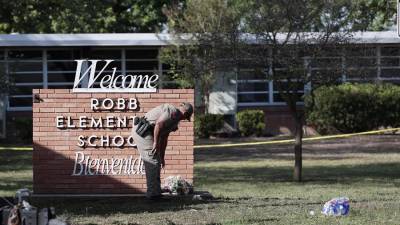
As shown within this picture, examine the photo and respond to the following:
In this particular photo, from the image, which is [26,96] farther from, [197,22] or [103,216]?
[103,216]

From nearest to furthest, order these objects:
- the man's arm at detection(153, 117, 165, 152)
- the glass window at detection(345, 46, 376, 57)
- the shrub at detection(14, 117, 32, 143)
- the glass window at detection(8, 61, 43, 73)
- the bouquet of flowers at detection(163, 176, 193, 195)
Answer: the man's arm at detection(153, 117, 165, 152), the bouquet of flowers at detection(163, 176, 193, 195), the glass window at detection(345, 46, 376, 57), the shrub at detection(14, 117, 32, 143), the glass window at detection(8, 61, 43, 73)

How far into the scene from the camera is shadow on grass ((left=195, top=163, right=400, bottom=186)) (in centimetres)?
1641

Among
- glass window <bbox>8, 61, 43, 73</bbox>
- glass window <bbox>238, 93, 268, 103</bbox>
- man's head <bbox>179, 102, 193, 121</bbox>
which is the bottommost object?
man's head <bbox>179, 102, 193, 121</bbox>

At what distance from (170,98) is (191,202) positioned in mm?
1863

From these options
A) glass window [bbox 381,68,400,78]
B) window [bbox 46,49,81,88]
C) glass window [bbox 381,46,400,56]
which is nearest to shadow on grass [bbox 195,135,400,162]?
glass window [bbox 381,68,400,78]

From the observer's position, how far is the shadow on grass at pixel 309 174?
53.8 feet

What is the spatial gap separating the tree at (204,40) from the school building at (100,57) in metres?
1.24

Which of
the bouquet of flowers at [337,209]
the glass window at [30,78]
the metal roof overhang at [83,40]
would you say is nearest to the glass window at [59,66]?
the glass window at [30,78]

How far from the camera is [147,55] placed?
30469 millimetres

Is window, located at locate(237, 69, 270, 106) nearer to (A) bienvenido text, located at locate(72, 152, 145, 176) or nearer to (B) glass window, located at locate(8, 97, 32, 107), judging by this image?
(B) glass window, located at locate(8, 97, 32, 107)

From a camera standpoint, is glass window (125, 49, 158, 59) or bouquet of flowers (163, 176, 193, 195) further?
glass window (125, 49, 158, 59)

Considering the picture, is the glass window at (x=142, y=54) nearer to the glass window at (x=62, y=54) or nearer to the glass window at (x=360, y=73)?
the glass window at (x=62, y=54)

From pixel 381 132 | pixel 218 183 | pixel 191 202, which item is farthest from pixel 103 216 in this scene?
pixel 381 132

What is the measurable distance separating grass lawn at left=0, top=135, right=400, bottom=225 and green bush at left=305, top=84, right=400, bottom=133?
2570mm
